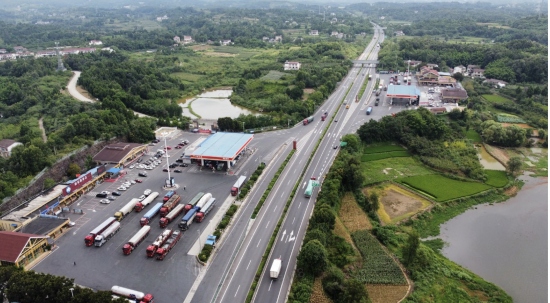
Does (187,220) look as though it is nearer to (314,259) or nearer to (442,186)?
(314,259)

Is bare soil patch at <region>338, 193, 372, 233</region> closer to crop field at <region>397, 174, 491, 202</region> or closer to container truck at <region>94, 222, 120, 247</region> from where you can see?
crop field at <region>397, 174, 491, 202</region>

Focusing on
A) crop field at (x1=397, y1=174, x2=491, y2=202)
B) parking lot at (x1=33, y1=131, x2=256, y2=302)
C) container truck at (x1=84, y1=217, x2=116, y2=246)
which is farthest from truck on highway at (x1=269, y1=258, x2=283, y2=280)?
crop field at (x1=397, y1=174, x2=491, y2=202)

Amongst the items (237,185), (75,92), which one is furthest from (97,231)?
(75,92)

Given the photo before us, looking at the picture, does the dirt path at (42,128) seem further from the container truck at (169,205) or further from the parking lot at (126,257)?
the container truck at (169,205)

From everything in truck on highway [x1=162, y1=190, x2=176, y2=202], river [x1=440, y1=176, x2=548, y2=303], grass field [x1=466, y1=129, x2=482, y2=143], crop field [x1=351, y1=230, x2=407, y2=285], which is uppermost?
grass field [x1=466, y1=129, x2=482, y2=143]

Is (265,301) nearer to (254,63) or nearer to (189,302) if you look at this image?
(189,302)

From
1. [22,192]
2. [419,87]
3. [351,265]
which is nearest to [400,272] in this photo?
[351,265]
